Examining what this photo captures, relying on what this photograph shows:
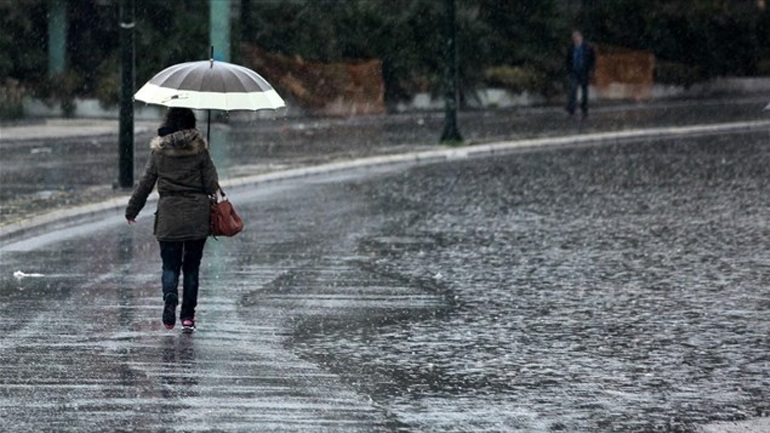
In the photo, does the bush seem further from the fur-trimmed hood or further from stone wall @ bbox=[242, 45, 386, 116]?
the fur-trimmed hood

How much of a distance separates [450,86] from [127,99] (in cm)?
979

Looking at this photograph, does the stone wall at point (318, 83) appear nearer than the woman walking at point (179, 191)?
No

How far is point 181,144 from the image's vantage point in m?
12.5

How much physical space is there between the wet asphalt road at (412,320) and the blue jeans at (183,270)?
0.22m

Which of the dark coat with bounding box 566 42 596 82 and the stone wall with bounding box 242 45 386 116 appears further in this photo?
the stone wall with bounding box 242 45 386 116

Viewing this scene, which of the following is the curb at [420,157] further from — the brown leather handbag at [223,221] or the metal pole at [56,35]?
the metal pole at [56,35]

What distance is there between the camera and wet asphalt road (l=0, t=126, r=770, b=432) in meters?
9.85

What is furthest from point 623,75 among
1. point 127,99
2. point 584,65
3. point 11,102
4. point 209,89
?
point 209,89

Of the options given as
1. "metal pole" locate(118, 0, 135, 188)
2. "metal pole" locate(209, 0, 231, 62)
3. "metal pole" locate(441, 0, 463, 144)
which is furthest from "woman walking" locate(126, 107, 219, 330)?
"metal pole" locate(209, 0, 231, 62)

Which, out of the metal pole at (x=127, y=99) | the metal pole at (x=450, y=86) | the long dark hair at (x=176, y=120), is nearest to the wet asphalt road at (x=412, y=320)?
the long dark hair at (x=176, y=120)

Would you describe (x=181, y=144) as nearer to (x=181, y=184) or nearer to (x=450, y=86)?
(x=181, y=184)

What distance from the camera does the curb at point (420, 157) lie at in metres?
19.4

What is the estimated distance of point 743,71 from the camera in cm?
5628

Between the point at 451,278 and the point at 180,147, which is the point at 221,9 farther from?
the point at 180,147
